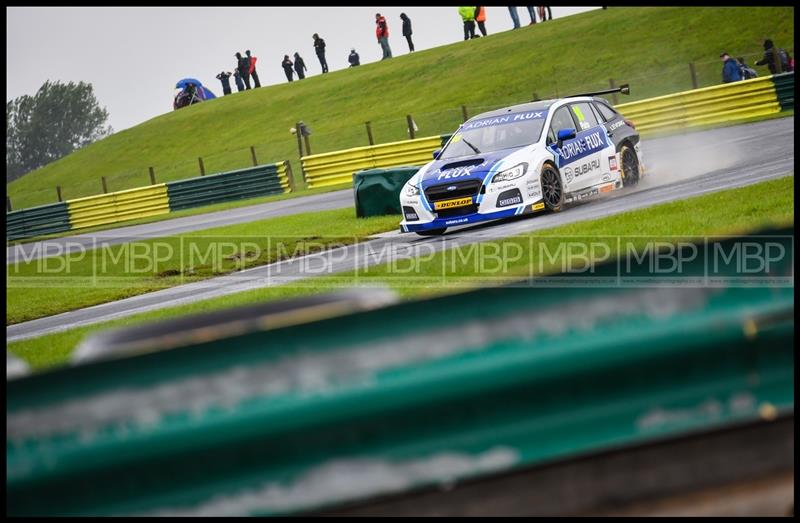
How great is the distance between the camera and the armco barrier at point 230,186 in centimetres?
3309

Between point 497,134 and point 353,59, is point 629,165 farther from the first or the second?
point 353,59

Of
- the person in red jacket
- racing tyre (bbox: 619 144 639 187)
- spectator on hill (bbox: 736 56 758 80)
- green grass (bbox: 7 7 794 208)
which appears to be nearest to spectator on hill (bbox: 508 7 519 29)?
green grass (bbox: 7 7 794 208)

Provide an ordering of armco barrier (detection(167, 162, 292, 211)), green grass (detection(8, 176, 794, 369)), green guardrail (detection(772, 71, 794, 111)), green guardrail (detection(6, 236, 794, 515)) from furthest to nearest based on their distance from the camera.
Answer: armco barrier (detection(167, 162, 292, 211))
green guardrail (detection(772, 71, 794, 111))
green grass (detection(8, 176, 794, 369))
green guardrail (detection(6, 236, 794, 515))

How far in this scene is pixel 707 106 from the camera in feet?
92.1

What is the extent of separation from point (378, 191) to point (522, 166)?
4.49 metres

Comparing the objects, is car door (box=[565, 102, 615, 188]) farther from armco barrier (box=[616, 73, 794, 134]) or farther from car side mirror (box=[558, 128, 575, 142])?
armco barrier (box=[616, 73, 794, 134])

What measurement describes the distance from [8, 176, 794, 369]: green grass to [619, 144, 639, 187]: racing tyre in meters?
3.09

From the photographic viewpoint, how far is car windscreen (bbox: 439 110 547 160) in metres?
14.8

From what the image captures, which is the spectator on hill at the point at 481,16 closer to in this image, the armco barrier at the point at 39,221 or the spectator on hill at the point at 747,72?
the spectator on hill at the point at 747,72

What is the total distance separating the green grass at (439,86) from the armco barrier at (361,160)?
398 cm

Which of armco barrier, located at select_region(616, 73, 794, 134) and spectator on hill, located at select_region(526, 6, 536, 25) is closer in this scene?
armco barrier, located at select_region(616, 73, 794, 134)

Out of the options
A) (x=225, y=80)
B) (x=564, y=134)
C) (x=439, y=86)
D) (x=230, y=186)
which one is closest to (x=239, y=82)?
(x=225, y=80)

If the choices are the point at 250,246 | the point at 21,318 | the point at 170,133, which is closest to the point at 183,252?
the point at 250,246

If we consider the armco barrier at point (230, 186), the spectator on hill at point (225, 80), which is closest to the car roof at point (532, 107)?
the armco barrier at point (230, 186)
